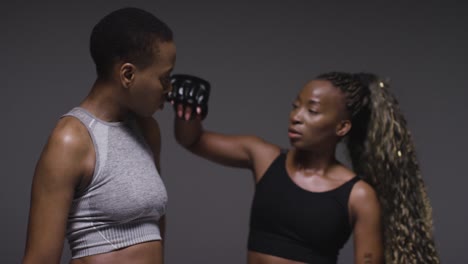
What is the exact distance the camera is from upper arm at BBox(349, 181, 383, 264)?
186 cm

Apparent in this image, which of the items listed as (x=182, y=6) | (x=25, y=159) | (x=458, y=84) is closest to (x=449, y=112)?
(x=458, y=84)

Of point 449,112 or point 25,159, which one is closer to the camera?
point 25,159

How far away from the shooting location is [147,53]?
4.84 ft

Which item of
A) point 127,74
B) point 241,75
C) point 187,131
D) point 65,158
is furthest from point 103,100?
point 241,75

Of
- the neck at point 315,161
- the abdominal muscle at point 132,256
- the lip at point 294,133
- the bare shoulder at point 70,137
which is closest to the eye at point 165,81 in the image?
the bare shoulder at point 70,137

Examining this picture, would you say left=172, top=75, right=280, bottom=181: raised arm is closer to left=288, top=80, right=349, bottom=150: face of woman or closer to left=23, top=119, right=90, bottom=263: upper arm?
left=288, top=80, right=349, bottom=150: face of woman

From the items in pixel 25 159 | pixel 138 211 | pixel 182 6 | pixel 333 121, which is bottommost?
pixel 25 159

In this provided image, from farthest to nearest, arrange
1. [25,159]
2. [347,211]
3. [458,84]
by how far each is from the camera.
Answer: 1. [458,84]
2. [25,159]
3. [347,211]

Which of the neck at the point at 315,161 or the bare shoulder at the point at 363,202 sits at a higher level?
the neck at the point at 315,161

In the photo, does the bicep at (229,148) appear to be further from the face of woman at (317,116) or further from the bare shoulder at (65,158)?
the bare shoulder at (65,158)

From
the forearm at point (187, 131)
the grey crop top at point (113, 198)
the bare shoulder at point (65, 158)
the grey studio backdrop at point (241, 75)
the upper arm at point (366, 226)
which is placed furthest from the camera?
the grey studio backdrop at point (241, 75)

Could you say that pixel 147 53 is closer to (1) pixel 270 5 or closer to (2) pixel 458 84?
(1) pixel 270 5

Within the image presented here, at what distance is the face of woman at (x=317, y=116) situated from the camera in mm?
1890

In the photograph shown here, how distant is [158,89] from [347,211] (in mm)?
694
